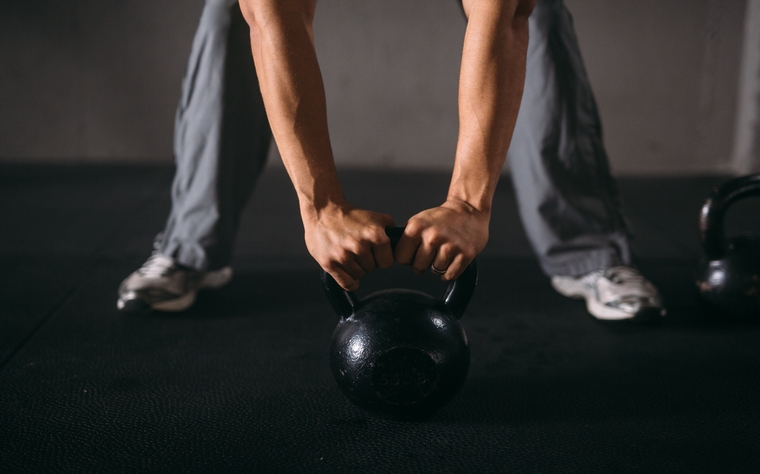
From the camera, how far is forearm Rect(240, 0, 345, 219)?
3.29 ft

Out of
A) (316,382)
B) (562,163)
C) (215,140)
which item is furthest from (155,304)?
(562,163)

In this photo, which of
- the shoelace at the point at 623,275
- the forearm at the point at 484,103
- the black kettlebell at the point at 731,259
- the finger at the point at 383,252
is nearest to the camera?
the finger at the point at 383,252

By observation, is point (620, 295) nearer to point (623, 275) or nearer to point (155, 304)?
point (623, 275)

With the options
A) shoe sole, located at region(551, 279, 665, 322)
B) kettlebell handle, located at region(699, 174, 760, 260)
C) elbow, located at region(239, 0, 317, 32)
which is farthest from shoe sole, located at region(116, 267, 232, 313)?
kettlebell handle, located at region(699, 174, 760, 260)

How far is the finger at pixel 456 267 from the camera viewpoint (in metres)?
0.94

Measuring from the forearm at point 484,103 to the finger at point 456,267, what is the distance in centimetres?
10

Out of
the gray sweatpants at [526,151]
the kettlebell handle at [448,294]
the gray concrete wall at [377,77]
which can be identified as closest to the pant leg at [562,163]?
the gray sweatpants at [526,151]

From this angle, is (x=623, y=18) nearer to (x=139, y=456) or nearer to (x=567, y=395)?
(x=567, y=395)

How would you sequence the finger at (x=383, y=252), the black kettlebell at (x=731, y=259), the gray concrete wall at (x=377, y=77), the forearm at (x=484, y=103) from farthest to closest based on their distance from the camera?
the gray concrete wall at (x=377, y=77) < the black kettlebell at (x=731, y=259) < the forearm at (x=484, y=103) < the finger at (x=383, y=252)

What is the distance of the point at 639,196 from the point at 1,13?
11.7ft

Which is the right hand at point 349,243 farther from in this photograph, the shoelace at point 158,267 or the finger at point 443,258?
the shoelace at point 158,267

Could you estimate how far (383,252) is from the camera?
922 millimetres

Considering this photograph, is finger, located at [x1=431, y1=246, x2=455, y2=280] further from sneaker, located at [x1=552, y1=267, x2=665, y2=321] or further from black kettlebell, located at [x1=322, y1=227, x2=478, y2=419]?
sneaker, located at [x1=552, y1=267, x2=665, y2=321]

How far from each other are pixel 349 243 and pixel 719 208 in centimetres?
92
